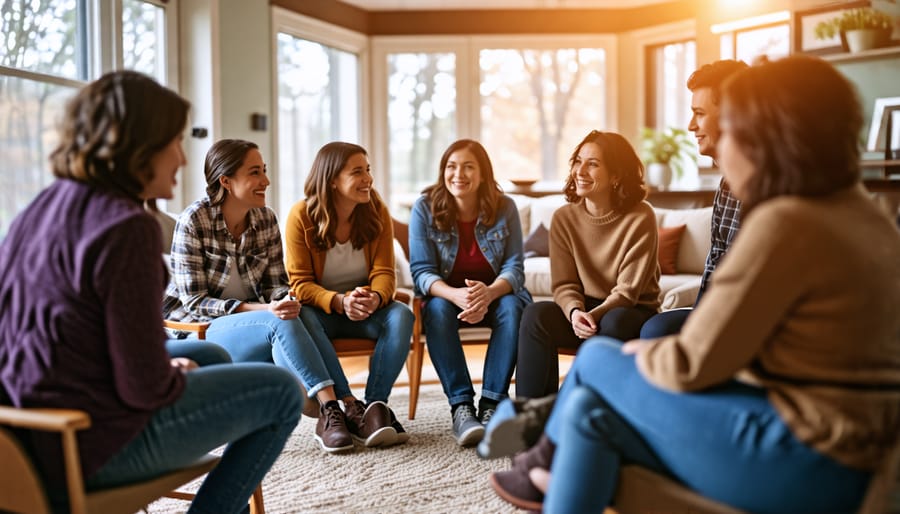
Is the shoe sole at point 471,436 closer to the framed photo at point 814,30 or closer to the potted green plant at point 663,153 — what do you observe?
the framed photo at point 814,30

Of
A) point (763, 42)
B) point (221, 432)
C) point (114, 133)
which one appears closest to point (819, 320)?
point (221, 432)

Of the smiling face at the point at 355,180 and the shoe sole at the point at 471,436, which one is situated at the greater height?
the smiling face at the point at 355,180

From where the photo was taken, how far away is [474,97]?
7223 millimetres

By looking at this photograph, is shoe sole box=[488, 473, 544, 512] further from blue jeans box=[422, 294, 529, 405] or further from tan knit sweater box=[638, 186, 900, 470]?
blue jeans box=[422, 294, 529, 405]

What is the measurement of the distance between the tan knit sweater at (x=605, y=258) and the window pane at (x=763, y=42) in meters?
3.91

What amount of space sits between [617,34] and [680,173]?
1.41 m

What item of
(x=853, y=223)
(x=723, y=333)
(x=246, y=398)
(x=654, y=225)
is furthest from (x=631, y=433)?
(x=654, y=225)

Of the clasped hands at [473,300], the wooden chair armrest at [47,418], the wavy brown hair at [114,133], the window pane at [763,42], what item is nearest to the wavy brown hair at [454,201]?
the clasped hands at [473,300]

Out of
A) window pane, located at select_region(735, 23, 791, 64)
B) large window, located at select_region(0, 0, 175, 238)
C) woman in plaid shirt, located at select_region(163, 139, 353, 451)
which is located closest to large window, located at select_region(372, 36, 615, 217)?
window pane, located at select_region(735, 23, 791, 64)

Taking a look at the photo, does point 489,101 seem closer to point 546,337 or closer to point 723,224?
point 546,337

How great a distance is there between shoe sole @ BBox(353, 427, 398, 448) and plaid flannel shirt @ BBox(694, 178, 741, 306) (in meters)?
1.17

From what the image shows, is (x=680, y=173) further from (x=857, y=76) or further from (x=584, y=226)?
(x=584, y=226)

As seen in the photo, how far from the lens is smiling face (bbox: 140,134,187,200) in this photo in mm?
1579

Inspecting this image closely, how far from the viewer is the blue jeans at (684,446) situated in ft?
4.27
